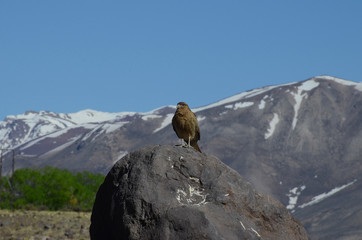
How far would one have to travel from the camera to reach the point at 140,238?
14.2 meters

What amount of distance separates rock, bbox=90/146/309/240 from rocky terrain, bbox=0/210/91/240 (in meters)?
18.7

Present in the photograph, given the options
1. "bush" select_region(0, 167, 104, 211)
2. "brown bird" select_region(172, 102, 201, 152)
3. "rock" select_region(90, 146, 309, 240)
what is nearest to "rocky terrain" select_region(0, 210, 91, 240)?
"brown bird" select_region(172, 102, 201, 152)

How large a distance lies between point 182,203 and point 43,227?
81.5 feet

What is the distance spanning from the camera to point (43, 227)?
1483 inches

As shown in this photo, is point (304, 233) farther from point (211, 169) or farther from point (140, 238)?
point (140, 238)

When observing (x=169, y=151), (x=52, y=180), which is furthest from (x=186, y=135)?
(x=52, y=180)

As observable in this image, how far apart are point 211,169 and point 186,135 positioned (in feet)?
10.3

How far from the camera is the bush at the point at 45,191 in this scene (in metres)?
66.7

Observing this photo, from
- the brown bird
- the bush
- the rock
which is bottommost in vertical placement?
the bush

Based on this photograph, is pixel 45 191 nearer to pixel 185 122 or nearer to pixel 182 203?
pixel 185 122

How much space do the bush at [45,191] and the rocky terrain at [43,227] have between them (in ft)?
72.1

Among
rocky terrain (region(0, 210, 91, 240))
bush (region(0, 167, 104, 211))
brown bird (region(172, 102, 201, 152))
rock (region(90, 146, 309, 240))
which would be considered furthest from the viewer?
bush (region(0, 167, 104, 211))

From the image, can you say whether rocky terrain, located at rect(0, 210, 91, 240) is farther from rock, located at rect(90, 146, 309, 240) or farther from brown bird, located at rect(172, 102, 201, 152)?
rock, located at rect(90, 146, 309, 240)

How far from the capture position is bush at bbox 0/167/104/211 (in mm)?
66688
